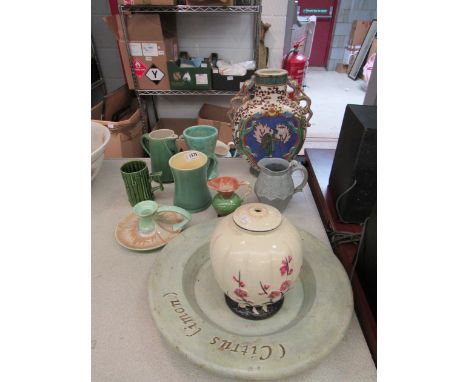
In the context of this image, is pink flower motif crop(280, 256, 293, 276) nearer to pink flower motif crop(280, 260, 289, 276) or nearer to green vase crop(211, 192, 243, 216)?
pink flower motif crop(280, 260, 289, 276)

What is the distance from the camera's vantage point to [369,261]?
618 millimetres

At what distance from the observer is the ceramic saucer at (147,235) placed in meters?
0.72

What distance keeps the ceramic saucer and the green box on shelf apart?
4.22 ft

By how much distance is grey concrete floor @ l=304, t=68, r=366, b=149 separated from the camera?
220cm

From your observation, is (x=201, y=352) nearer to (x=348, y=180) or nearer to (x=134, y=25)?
(x=348, y=180)

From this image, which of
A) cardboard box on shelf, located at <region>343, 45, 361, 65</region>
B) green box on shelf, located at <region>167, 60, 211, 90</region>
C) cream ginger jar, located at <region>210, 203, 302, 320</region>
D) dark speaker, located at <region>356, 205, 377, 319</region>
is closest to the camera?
cream ginger jar, located at <region>210, 203, 302, 320</region>

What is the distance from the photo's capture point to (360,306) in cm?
60

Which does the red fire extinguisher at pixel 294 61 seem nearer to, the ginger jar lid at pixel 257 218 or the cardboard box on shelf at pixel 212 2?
the cardboard box on shelf at pixel 212 2

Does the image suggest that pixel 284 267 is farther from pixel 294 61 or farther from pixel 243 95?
pixel 294 61

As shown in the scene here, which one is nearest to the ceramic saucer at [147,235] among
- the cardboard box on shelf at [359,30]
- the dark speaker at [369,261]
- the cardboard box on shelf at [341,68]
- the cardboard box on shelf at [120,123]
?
the dark speaker at [369,261]

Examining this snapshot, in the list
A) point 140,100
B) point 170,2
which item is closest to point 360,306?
point 170,2

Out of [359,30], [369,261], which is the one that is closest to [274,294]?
[369,261]

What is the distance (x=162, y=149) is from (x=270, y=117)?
346mm

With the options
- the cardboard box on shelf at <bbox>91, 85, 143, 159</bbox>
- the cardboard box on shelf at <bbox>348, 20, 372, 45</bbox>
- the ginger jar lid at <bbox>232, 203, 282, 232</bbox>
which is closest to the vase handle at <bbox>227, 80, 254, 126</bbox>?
the ginger jar lid at <bbox>232, 203, 282, 232</bbox>
